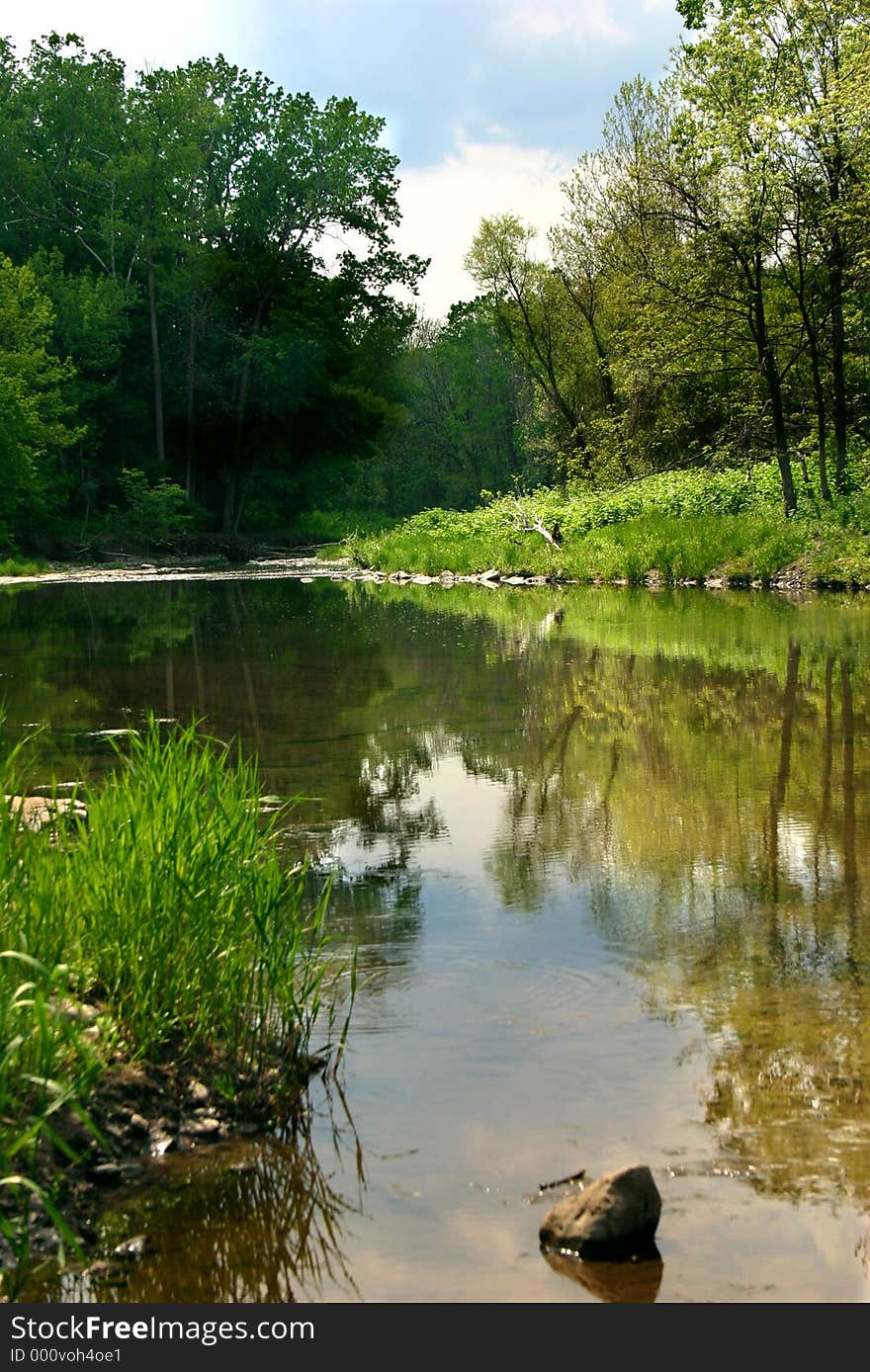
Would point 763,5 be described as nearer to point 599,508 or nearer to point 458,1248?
point 599,508

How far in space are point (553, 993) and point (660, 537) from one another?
88.4 ft

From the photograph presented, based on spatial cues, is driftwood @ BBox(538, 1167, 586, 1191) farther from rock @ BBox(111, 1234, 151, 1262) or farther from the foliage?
the foliage

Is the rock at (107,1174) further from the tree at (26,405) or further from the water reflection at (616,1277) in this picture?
the tree at (26,405)

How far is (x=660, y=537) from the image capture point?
31375 millimetres

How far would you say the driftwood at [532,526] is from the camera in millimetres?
35906

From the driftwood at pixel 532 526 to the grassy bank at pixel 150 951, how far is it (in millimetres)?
30420

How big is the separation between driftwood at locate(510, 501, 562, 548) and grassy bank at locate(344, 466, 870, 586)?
68 mm

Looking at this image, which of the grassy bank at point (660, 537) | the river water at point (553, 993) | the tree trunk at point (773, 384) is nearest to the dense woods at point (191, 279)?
the grassy bank at point (660, 537)

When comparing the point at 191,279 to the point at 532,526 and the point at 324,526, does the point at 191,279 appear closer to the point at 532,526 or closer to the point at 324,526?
the point at 324,526

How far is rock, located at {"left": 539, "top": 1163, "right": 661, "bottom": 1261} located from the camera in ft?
11.2

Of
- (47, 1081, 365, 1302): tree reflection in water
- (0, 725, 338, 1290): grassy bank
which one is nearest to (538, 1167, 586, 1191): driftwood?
(47, 1081, 365, 1302): tree reflection in water

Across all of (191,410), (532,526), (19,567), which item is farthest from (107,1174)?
(191,410)

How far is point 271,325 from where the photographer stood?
197ft

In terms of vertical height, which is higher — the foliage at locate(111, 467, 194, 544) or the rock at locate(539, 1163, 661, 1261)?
the foliage at locate(111, 467, 194, 544)
